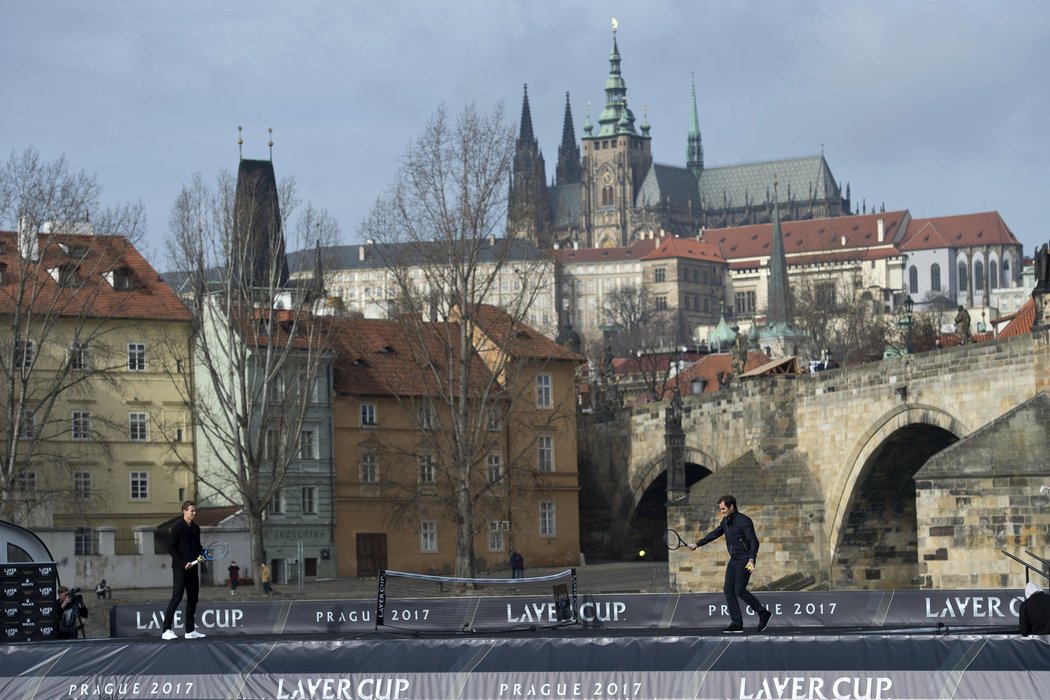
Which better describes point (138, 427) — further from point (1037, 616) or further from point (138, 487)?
point (1037, 616)

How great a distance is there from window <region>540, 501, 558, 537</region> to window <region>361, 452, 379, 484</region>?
6.10m

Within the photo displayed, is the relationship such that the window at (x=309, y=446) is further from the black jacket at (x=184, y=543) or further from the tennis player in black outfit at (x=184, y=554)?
the black jacket at (x=184, y=543)

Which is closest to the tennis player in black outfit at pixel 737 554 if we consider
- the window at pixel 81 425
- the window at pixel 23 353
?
the window at pixel 23 353

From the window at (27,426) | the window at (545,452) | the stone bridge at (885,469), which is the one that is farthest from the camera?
the window at (545,452)

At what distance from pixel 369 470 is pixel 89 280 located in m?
10.9

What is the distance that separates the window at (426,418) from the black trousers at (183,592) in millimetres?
36083

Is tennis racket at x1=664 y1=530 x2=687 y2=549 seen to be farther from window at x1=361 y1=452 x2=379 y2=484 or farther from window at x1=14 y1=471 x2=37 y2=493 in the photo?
window at x1=14 y1=471 x2=37 y2=493

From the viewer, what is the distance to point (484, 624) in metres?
25.2

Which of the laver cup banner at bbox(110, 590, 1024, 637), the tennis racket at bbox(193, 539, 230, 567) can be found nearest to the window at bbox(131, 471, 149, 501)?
the laver cup banner at bbox(110, 590, 1024, 637)

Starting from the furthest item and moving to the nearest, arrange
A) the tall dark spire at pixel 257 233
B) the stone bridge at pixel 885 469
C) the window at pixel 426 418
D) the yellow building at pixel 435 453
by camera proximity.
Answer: the yellow building at pixel 435 453 < the window at pixel 426 418 < the tall dark spire at pixel 257 233 < the stone bridge at pixel 885 469

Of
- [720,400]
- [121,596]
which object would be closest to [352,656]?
[121,596]

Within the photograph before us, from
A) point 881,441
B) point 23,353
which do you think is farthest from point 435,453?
point 881,441

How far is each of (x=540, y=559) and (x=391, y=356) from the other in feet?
28.2

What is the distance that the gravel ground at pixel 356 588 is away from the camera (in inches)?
2089
